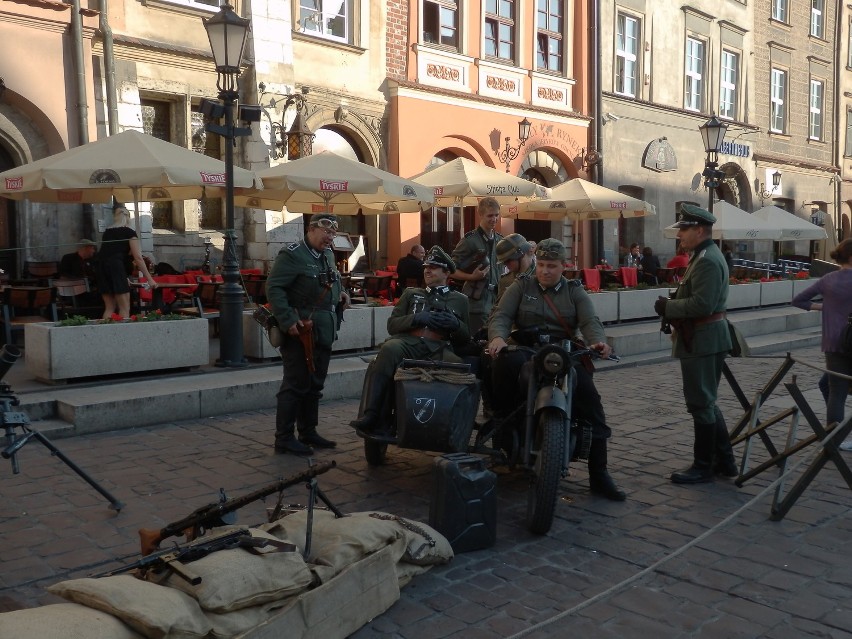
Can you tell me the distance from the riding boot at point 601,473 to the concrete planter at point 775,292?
1293 centimetres

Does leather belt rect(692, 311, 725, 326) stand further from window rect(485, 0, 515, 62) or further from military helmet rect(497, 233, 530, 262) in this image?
window rect(485, 0, 515, 62)

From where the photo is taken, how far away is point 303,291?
6.42 meters

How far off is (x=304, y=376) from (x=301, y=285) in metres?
0.66

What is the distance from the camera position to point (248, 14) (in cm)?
1524

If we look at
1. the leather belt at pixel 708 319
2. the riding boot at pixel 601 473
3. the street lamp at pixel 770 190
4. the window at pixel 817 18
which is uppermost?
the window at pixel 817 18

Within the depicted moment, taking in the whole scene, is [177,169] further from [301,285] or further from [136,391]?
[301,285]

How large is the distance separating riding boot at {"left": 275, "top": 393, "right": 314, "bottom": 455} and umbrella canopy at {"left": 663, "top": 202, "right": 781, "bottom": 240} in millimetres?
13709

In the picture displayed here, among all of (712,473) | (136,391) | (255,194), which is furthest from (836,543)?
(255,194)

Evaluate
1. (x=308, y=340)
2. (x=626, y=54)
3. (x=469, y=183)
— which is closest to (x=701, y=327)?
(x=308, y=340)

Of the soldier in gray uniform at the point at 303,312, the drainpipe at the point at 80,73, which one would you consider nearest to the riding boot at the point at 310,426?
the soldier in gray uniform at the point at 303,312

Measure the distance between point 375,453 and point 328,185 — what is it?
6.43 m

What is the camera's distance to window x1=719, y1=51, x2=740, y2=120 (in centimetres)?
2748

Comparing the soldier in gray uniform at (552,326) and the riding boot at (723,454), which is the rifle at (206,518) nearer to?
the soldier in gray uniform at (552,326)

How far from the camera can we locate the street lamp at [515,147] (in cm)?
2030
